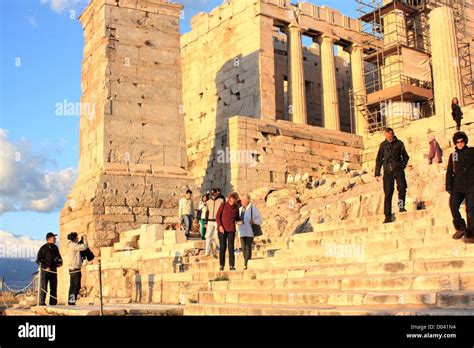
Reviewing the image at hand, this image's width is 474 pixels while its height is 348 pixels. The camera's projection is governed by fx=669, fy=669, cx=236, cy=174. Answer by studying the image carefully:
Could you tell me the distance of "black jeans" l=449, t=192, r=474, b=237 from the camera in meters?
9.00

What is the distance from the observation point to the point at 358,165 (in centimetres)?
2975

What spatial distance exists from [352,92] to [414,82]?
3.18 m

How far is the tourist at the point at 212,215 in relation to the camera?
569 inches

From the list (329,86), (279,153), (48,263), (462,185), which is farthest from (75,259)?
(329,86)

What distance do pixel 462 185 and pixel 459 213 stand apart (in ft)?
1.28

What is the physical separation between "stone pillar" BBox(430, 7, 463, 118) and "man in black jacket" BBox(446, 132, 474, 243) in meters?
19.1

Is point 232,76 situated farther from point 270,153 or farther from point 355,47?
point 355,47

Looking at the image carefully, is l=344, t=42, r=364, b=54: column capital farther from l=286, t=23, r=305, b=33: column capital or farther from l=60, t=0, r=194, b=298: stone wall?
l=60, t=0, r=194, b=298: stone wall

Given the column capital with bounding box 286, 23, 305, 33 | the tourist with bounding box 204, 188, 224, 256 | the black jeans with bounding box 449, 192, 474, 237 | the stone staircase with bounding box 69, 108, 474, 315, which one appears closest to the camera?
the stone staircase with bounding box 69, 108, 474, 315

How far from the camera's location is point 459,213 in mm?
9227

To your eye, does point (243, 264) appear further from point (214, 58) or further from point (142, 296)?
point (214, 58)

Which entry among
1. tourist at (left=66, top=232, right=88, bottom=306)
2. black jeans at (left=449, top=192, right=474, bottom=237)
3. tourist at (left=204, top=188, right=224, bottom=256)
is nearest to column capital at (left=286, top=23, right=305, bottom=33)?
tourist at (left=204, top=188, right=224, bottom=256)
